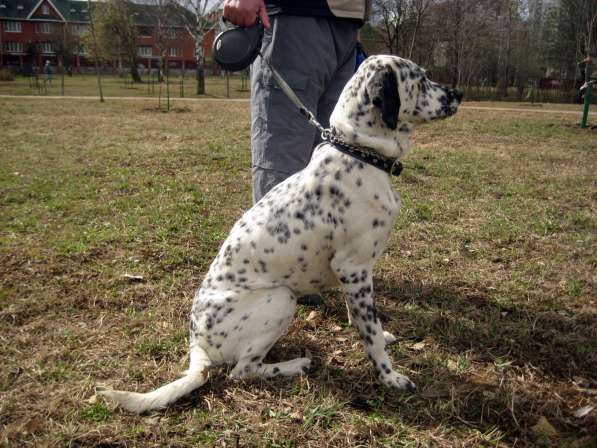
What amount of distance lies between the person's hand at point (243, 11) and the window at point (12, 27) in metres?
89.3

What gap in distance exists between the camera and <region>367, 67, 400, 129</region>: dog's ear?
8.96 feet

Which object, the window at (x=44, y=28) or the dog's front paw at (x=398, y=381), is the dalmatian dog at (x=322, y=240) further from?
the window at (x=44, y=28)

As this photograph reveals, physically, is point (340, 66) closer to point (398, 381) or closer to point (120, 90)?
point (398, 381)

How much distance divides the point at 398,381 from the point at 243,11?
2.47m

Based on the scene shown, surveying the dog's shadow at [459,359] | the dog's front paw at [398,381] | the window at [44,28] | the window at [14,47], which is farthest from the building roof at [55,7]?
the dog's front paw at [398,381]

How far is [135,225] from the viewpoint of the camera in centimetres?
580

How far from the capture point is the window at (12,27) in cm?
7582

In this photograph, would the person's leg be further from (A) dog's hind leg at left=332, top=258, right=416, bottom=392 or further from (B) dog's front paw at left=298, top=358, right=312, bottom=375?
(B) dog's front paw at left=298, top=358, right=312, bottom=375

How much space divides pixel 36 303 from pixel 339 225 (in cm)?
265

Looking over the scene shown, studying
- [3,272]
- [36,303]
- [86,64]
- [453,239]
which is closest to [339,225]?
[36,303]

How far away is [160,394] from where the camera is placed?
2.75 metres

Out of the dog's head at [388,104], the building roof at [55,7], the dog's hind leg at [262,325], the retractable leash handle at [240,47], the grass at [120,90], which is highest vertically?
the building roof at [55,7]

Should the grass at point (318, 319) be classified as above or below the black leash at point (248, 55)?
below

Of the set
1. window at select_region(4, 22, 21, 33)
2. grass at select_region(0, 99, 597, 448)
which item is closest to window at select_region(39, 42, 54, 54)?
window at select_region(4, 22, 21, 33)
